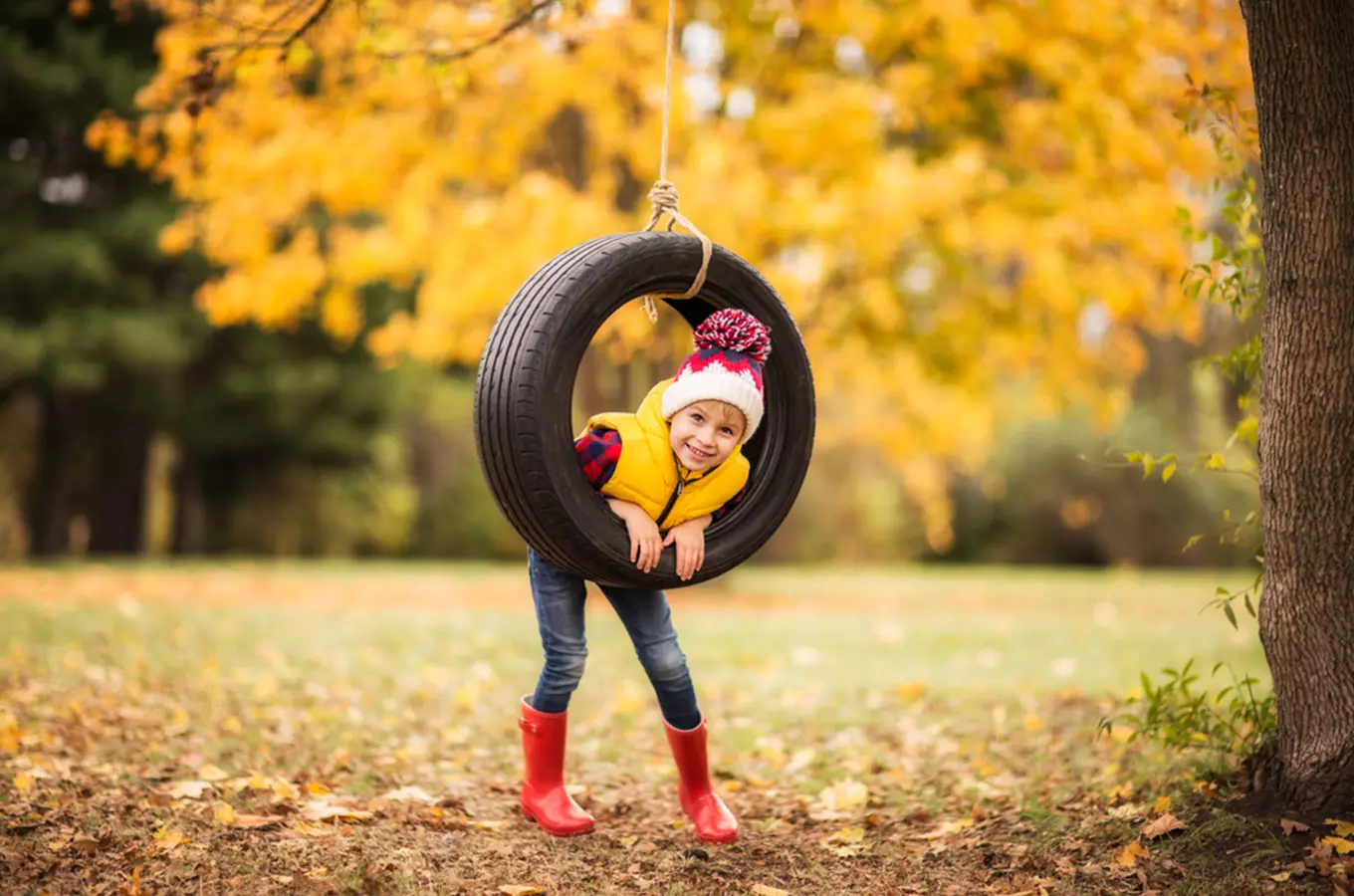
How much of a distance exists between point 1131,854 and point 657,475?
1730 mm

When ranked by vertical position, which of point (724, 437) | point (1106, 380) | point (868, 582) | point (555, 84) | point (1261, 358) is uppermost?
point (555, 84)

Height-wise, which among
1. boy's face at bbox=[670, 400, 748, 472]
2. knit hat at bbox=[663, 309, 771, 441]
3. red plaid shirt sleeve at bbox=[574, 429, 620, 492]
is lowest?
red plaid shirt sleeve at bbox=[574, 429, 620, 492]

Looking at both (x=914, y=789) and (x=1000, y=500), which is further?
(x=1000, y=500)

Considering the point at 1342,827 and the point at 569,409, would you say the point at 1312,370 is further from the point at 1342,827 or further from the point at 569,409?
the point at 569,409

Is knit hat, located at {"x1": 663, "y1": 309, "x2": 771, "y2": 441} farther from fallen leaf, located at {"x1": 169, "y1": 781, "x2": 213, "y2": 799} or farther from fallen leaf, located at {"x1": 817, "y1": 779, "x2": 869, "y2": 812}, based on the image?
fallen leaf, located at {"x1": 169, "y1": 781, "x2": 213, "y2": 799}

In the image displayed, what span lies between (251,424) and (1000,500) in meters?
12.0

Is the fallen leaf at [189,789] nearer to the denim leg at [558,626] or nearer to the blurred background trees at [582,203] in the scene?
the denim leg at [558,626]

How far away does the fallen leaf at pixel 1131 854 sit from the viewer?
331 cm

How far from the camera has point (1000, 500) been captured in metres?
19.5

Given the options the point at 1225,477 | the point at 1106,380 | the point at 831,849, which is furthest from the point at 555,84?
the point at 1225,477

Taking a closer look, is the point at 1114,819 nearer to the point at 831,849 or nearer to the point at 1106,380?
the point at 831,849

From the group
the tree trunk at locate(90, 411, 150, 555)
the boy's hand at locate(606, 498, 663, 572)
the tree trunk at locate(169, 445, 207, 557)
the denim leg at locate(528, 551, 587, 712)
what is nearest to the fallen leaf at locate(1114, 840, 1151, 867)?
the boy's hand at locate(606, 498, 663, 572)

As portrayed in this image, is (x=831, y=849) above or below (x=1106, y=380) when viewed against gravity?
below

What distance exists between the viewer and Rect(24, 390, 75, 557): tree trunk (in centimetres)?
1652
